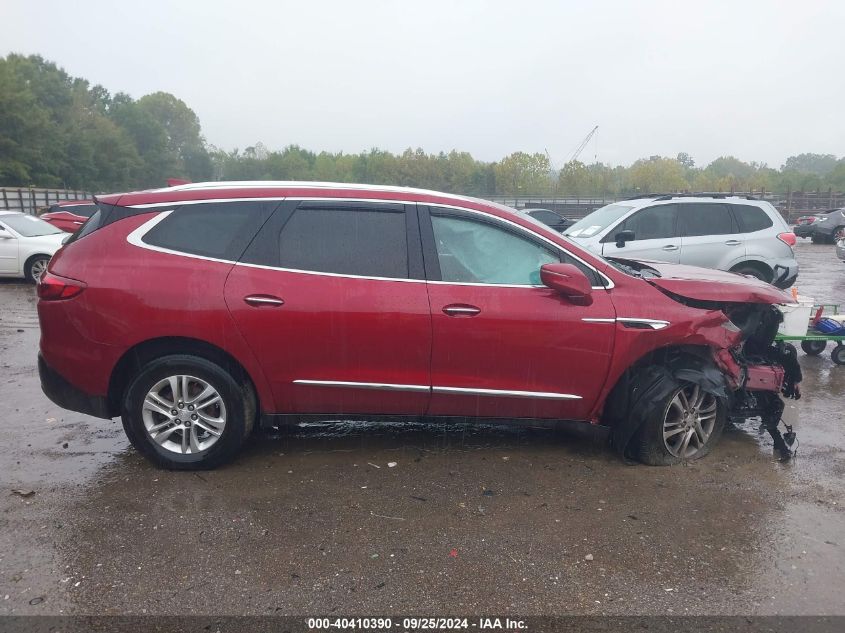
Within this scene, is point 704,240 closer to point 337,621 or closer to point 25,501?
point 337,621

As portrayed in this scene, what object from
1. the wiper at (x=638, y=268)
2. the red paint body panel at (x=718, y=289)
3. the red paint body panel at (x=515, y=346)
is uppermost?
the wiper at (x=638, y=268)

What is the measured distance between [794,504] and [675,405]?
873 millimetres

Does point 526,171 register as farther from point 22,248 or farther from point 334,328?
point 334,328

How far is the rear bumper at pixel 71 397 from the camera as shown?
4.00m

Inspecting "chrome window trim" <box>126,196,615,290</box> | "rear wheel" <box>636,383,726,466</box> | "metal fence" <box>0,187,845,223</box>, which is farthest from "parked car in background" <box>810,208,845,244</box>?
"chrome window trim" <box>126,196,615,290</box>

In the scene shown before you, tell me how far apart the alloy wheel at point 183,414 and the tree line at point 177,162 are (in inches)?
1308

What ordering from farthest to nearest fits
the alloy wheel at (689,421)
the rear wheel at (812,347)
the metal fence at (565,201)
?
the metal fence at (565,201), the rear wheel at (812,347), the alloy wheel at (689,421)

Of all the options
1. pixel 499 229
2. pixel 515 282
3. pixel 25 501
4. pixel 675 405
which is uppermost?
pixel 499 229

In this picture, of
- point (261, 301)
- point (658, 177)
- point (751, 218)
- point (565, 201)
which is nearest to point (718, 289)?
point (261, 301)

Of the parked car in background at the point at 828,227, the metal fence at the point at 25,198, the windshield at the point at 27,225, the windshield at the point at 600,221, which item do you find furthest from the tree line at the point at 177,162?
the windshield at the point at 600,221

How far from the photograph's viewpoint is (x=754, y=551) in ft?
10.6

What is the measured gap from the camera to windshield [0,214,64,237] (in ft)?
40.0

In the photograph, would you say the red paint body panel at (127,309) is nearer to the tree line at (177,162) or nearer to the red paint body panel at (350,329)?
the red paint body panel at (350,329)

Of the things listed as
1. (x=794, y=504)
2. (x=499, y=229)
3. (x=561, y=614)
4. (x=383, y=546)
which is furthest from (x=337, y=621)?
(x=794, y=504)
